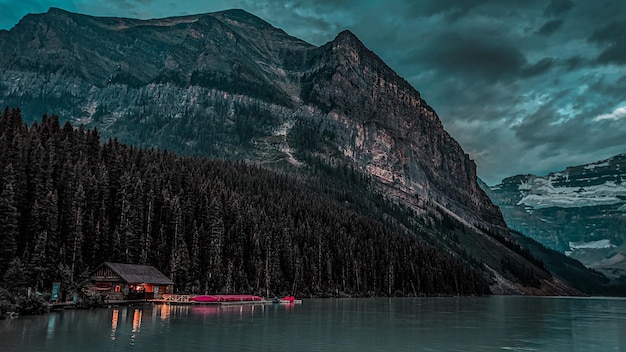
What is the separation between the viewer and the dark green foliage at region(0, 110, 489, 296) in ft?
304

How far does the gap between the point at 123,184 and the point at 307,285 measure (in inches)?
2591

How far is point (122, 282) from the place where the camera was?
91312mm

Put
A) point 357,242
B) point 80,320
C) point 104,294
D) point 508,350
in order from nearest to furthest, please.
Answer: point 508,350
point 80,320
point 104,294
point 357,242

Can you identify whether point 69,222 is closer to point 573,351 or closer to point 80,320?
point 80,320

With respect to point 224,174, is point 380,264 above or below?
below

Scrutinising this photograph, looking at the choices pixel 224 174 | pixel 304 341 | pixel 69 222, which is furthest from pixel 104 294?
pixel 224 174

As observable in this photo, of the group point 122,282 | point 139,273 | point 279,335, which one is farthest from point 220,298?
point 279,335

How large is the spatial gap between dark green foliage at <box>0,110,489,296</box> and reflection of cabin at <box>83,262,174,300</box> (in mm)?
3256

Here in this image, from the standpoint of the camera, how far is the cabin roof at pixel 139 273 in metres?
91.2

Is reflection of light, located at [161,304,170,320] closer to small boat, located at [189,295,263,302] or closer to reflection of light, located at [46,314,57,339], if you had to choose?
small boat, located at [189,295,263,302]

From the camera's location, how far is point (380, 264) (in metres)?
184

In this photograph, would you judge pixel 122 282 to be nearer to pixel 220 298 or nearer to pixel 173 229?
pixel 220 298

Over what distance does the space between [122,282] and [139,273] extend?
6.11 m

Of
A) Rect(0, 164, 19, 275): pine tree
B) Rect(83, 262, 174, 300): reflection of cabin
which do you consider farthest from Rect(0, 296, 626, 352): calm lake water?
Rect(83, 262, 174, 300): reflection of cabin
